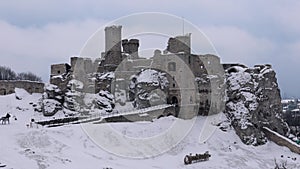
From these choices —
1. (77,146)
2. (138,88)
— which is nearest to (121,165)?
(77,146)

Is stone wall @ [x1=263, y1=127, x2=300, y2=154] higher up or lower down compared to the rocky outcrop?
lower down

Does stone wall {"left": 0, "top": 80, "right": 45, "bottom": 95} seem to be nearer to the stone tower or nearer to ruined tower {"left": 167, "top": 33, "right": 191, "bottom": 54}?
the stone tower

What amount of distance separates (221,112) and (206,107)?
5.61ft

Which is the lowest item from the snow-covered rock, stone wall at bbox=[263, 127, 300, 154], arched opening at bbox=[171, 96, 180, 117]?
stone wall at bbox=[263, 127, 300, 154]

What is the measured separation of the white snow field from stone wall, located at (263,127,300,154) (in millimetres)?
533

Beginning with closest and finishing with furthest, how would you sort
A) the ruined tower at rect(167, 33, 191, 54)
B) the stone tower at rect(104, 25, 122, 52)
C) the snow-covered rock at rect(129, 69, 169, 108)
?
the snow-covered rock at rect(129, 69, 169, 108) < the ruined tower at rect(167, 33, 191, 54) < the stone tower at rect(104, 25, 122, 52)

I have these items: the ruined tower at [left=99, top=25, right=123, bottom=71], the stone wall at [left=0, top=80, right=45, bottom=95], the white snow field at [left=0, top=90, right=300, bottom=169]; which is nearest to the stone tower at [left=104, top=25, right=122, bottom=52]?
the ruined tower at [left=99, top=25, right=123, bottom=71]

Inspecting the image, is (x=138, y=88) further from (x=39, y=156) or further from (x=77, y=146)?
(x=39, y=156)

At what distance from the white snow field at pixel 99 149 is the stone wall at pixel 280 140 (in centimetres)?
53

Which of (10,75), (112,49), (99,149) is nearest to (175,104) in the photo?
(112,49)

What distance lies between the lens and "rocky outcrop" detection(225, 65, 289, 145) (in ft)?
128

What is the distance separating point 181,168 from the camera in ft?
93.7

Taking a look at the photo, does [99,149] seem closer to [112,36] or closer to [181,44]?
[181,44]

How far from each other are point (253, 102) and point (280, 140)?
457 centimetres
